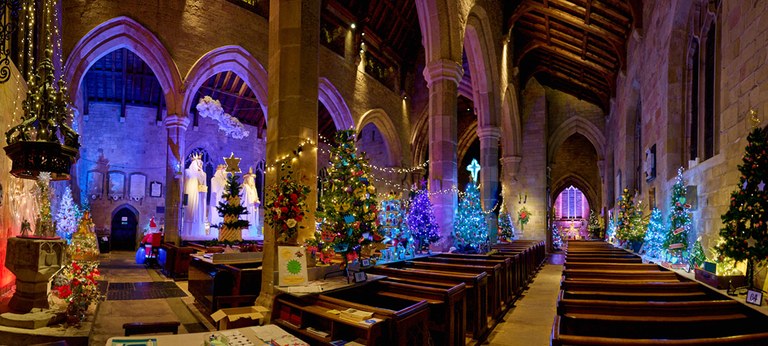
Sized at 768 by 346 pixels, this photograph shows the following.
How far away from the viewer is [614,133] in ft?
52.2

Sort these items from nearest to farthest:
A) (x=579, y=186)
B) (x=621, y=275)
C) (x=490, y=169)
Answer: (x=621, y=275)
(x=490, y=169)
(x=579, y=186)

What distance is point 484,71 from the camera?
13.6 m

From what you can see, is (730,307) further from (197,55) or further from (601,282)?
(197,55)

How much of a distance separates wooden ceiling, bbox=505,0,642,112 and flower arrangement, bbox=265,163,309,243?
9403 millimetres

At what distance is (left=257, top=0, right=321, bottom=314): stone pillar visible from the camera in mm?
4996

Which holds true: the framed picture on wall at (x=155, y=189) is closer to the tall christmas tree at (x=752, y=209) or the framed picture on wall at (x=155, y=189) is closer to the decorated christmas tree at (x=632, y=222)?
the decorated christmas tree at (x=632, y=222)

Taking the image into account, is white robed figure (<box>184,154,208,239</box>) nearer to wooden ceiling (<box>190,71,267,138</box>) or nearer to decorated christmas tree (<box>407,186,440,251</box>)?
wooden ceiling (<box>190,71,267,138</box>)

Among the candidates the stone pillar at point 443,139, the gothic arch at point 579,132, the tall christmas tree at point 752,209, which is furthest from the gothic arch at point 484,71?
the tall christmas tree at point 752,209

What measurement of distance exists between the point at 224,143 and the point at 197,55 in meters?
7.50

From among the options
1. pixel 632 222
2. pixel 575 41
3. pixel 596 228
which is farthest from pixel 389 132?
pixel 596 228

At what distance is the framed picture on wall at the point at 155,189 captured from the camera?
17.1m

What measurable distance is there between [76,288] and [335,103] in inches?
438

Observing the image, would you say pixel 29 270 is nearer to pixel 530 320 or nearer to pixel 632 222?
pixel 530 320

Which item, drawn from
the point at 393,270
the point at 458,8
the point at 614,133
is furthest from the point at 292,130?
the point at 614,133
